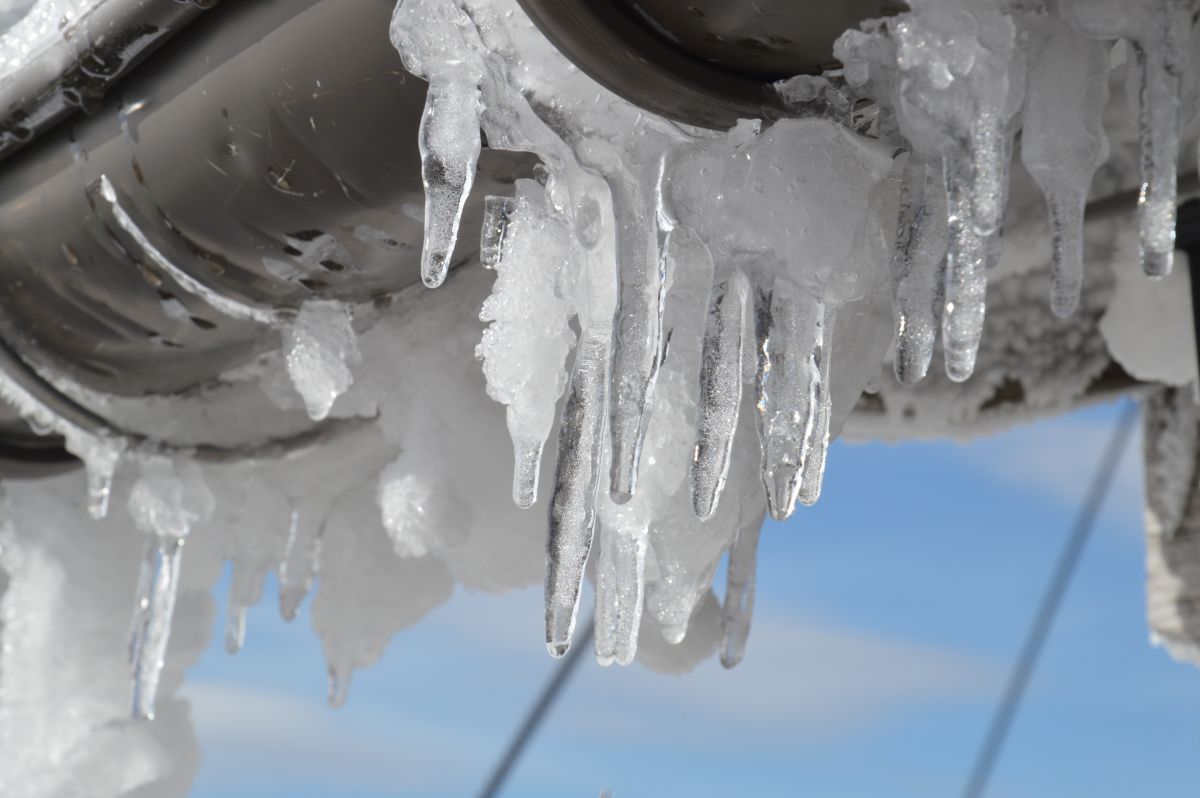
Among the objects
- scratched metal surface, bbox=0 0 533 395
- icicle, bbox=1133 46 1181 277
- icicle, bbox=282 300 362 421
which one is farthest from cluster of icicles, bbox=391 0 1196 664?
icicle, bbox=282 300 362 421

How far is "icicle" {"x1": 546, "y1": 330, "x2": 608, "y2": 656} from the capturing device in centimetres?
84

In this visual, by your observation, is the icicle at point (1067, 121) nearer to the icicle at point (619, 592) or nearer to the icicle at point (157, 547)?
the icicle at point (619, 592)

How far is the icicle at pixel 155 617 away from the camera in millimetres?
1634

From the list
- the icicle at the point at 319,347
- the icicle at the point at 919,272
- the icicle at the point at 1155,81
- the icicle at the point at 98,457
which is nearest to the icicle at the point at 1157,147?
the icicle at the point at 1155,81

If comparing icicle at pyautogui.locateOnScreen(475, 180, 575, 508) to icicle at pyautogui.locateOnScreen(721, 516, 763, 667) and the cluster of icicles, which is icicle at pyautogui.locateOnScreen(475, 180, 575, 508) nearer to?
the cluster of icicles

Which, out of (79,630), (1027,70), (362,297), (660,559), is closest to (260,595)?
(79,630)

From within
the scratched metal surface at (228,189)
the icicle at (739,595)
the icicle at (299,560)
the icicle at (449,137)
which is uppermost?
the scratched metal surface at (228,189)

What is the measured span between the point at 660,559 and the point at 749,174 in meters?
0.42

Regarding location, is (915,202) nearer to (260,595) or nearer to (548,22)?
(548,22)

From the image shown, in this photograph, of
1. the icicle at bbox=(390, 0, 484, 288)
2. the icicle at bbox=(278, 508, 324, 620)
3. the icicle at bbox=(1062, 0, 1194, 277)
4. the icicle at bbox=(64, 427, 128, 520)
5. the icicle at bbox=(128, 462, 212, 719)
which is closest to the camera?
the icicle at bbox=(1062, 0, 1194, 277)

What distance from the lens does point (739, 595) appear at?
1321 millimetres

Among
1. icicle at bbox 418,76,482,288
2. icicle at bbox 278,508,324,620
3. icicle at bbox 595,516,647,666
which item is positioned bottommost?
icicle at bbox 595,516,647,666

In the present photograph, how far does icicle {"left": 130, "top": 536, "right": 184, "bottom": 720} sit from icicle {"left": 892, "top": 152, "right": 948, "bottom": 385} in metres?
1.22

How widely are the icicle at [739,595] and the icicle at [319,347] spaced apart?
0.47 meters
